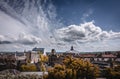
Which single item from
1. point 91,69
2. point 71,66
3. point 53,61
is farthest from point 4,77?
point 53,61

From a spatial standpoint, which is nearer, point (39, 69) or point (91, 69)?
point (91, 69)

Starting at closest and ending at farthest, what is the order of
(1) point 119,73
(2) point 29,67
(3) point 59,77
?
(3) point 59,77
(1) point 119,73
(2) point 29,67

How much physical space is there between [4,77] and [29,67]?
26.9ft

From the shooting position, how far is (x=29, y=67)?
2884cm

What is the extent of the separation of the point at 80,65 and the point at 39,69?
9.43m

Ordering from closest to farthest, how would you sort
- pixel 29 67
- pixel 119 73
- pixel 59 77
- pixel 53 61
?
pixel 59 77
pixel 119 73
pixel 29 67
pixel 53 61

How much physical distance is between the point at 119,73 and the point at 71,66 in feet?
16.4

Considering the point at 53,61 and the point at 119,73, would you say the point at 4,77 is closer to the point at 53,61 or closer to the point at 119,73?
the point at 119,73

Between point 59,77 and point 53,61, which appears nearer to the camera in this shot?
point 59,77

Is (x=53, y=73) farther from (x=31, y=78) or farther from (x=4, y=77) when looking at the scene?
(x=4, y=77)

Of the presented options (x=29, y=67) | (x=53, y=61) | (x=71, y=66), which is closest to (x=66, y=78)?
(x=71, y=66)

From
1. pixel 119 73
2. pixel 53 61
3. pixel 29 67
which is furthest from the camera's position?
pixel 53 61

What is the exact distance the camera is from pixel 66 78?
20203mm

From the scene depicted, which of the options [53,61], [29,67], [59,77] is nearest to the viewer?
[59,77]
